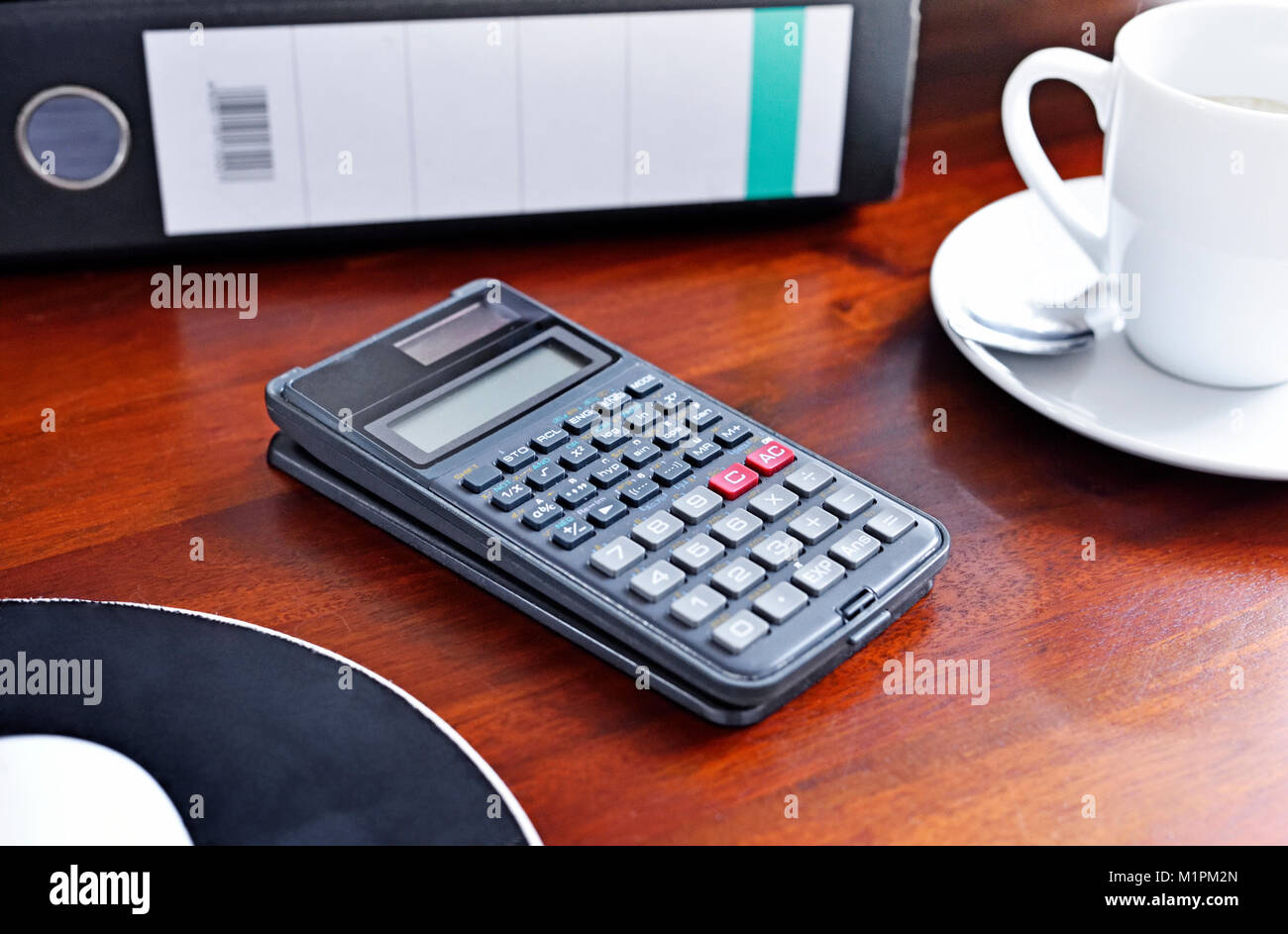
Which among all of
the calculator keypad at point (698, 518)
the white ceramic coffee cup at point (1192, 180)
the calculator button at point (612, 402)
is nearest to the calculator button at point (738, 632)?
the calculator keypad at point (698, 518)

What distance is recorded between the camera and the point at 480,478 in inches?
15.9

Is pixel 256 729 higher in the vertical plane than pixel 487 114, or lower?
lower

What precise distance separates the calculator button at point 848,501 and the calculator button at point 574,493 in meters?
0.07

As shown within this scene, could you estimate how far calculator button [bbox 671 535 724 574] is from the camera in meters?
0.37

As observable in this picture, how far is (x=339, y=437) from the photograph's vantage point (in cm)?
42

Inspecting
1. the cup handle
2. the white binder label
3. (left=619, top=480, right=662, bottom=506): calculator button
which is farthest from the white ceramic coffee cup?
(left=619, top=480, right=662, bottom=506): calculator button

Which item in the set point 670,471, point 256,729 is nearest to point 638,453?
point 670,471

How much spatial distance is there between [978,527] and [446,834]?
0.21m

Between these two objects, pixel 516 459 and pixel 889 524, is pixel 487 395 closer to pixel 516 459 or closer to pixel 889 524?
pixel 516 459

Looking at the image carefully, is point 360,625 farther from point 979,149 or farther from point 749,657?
point 979,149

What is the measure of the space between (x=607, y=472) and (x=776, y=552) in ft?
0.20

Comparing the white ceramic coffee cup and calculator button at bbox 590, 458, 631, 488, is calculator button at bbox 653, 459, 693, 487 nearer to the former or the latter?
calculator button at bbox 590, 458, 631, 488

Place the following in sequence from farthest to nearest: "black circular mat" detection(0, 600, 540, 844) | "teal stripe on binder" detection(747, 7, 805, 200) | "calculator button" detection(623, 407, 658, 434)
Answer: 1. "teal stripe on binder" detection(747, 7, 805, 200)
2. "calculator button" detection(623, 407, 658, 434)
3. "black circular mat" detection(0, 600, 540, 844)

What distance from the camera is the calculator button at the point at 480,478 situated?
15.8 inches
